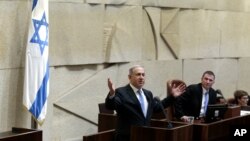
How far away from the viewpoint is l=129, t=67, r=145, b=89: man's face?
638 centimetres

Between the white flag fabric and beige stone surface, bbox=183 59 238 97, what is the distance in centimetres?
417

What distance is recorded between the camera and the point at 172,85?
23.7 feet

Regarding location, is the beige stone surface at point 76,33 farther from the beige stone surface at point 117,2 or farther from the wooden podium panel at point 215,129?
the wooden podium panel at point 215,129

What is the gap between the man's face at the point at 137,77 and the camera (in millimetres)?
6375

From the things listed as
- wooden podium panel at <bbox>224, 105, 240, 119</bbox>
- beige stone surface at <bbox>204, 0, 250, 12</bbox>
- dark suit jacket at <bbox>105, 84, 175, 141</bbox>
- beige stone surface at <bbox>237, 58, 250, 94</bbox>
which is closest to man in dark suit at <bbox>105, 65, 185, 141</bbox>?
dark suit jacket at <bbox>105, 84, 175, 141</bbox>

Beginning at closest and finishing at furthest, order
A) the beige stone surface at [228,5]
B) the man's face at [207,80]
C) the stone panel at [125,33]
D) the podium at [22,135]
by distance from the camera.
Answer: the podium at [22,135] → the man's face at [207,80] → the stone panel at [125,33] → the beige stone surface at [228,5]

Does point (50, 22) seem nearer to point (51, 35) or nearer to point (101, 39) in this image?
point (51, 35)

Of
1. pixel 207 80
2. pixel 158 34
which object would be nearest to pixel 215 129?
pixel 207 80

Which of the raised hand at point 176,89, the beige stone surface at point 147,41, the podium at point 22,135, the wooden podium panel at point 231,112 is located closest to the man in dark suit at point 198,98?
the wooden podium panel at point 231,112

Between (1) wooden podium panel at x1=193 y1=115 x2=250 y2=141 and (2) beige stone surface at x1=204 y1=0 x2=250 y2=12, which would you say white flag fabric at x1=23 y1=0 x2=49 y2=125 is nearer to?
(1) wooden podium panel at x1=193 y1=115 x2=250 y2=141

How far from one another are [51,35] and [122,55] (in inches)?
64.7

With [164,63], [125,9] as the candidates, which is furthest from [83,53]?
[164,63]

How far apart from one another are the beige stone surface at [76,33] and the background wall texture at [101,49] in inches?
0.5

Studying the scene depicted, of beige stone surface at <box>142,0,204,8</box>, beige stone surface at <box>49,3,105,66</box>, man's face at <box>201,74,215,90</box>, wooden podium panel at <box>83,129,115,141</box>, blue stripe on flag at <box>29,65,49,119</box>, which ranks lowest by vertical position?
wooden podium panel at <box>83,129,115,141</box>
